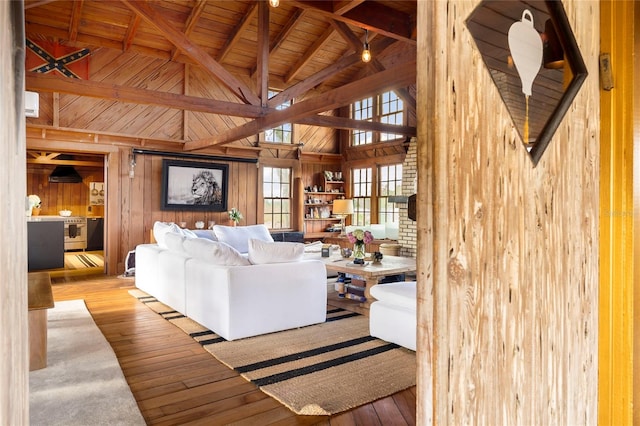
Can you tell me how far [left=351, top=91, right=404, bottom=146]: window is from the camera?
9.28 metres

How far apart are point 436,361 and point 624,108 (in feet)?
3.55

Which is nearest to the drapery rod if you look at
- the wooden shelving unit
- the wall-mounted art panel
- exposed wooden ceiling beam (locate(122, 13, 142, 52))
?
exposed wooden ceiling beam (locate(122, 13, 142, 52))

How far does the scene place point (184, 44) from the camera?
5.35 meters

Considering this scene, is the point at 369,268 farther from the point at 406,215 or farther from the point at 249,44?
the point at 249,44

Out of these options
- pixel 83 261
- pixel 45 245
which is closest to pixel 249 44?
pixel 45 245

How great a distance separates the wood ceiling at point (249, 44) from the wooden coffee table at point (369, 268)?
187 centimetres

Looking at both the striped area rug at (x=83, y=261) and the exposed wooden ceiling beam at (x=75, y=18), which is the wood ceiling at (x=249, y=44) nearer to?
the exposed wooden ceiling beam at (x=75, y=18)

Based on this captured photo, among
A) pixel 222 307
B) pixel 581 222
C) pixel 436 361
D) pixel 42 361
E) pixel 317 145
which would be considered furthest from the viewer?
pixel 317 145

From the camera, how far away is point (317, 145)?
10344mm

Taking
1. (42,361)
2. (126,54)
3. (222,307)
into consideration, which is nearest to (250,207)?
(126,54)

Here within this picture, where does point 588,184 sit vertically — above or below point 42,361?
above

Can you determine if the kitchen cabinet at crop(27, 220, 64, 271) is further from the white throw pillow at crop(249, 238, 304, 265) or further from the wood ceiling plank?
the white throw pillow at crop(249, 238, 304, 265)

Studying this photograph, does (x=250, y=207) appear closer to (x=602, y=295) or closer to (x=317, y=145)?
(x=317, y=145)

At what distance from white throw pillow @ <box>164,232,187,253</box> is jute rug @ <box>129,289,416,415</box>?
Answer: 0.89 metres
